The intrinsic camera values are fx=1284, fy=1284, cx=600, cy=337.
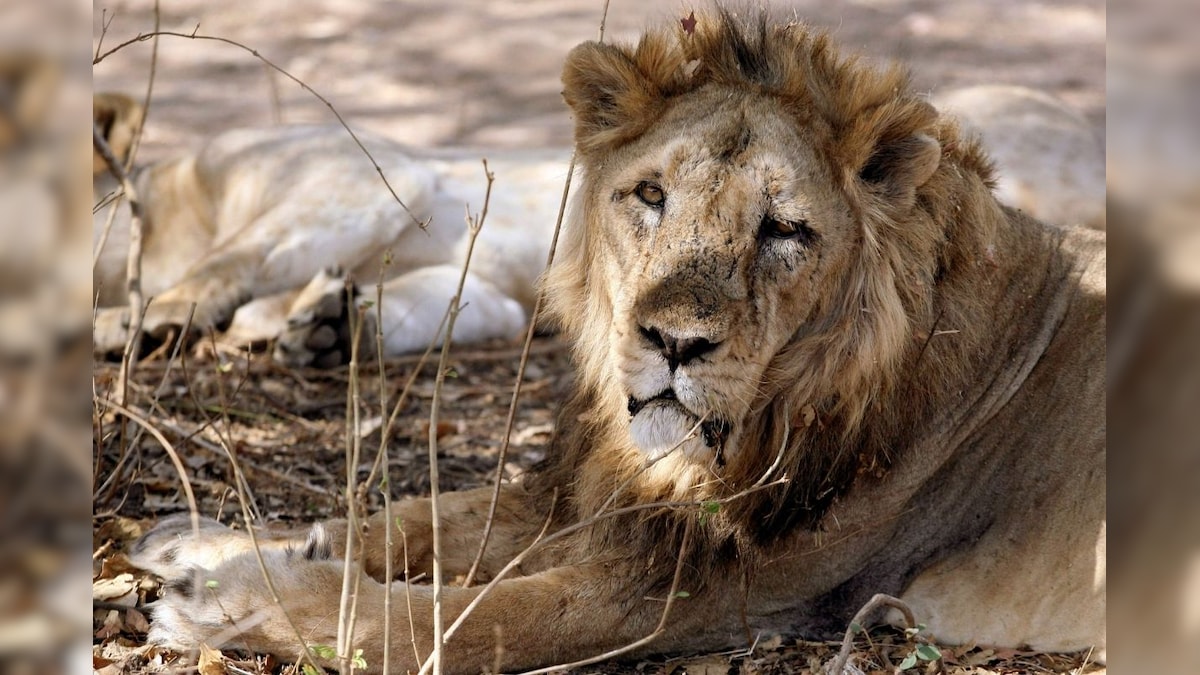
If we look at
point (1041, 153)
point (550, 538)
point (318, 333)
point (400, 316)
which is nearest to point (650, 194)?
point (550, 538)

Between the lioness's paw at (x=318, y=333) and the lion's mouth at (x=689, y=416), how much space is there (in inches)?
127

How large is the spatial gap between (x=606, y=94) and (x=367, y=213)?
3999 millimetres

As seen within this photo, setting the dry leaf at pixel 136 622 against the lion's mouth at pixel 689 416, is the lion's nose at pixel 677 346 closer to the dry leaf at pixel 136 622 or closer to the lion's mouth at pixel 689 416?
the lion's mouth at pixel 689 416

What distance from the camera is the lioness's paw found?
6172 millimetres

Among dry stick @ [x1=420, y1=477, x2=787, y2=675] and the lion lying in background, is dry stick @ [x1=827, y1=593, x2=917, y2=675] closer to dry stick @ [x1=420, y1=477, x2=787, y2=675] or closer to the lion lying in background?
dry stick @ [x1=420, y1=477, x2=787, y2=675]

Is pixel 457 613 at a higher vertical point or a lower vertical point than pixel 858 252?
lower

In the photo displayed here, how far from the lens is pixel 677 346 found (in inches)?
120

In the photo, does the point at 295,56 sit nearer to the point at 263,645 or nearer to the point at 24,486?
the point at 263,645

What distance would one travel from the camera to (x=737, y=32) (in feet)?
11.9

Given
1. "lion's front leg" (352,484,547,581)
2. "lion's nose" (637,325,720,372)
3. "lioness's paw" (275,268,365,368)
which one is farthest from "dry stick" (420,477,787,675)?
"lioness's paw" (275,268,365,368)

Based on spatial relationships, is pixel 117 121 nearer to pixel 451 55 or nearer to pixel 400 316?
pixel 400 316

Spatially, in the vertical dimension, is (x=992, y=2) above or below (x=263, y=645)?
above

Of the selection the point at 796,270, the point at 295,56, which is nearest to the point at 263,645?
the point at 796,270

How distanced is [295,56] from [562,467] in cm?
944
